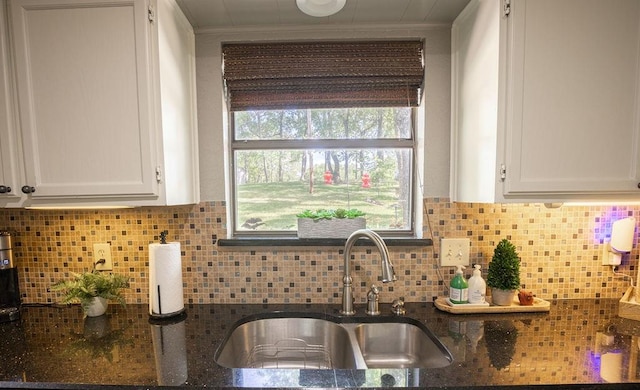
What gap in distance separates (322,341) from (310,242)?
0.43 meters

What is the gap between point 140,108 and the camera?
1145 mm

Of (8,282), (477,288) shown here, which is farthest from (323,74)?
(8,282)

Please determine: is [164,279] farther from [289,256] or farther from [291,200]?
[291,200]

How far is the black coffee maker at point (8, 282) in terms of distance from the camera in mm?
1334

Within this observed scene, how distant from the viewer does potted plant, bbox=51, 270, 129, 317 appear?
1329 millimetres

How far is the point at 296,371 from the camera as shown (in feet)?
3.11

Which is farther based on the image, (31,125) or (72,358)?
(31,125)

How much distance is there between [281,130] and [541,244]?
133 cm

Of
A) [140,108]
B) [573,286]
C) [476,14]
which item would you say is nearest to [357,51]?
[476,14]

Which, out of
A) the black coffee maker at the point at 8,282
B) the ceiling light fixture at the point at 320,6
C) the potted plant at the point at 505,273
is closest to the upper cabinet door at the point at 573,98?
the potted plant at the point at 505,273

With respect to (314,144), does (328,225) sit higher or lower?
lower

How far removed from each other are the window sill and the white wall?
0.72ft

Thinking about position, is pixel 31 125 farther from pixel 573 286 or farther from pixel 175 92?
pixel 573 286

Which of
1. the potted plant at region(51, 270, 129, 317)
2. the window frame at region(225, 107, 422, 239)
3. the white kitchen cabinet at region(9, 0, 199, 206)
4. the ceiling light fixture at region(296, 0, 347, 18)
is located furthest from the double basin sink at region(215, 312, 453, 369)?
the ceiling light fixture at region(296, 0, 347, 18)
